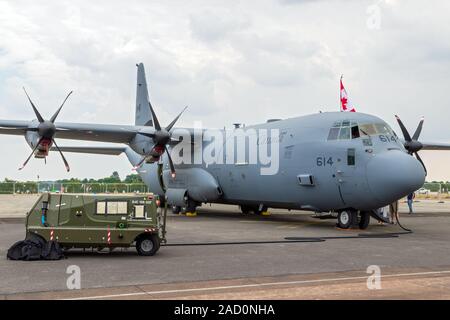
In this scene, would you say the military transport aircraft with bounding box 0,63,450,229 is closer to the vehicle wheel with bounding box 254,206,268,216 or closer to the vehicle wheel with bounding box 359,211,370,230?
the vehicle wheel with bounding box 359,211,370,230

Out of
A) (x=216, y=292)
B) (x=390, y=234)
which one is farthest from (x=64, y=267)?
(x=390, y=234)

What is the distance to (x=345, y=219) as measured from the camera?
19.8m

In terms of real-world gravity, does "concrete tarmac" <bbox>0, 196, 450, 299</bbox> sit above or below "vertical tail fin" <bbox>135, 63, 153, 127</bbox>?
below

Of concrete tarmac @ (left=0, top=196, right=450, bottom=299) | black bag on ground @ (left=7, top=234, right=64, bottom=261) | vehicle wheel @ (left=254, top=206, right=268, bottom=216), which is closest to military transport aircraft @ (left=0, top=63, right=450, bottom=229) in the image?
vehicle wheel @ (left=254, top=206, right=268, bottom=216)

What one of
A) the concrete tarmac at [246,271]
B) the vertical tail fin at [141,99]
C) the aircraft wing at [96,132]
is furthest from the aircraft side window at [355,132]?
the vertical tail fin at [141,99]

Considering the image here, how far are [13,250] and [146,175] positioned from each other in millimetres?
22185

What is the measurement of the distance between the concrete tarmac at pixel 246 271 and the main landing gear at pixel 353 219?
307cm

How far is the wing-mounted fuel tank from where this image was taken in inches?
1050

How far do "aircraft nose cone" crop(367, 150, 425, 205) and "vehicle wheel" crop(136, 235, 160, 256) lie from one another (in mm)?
9019

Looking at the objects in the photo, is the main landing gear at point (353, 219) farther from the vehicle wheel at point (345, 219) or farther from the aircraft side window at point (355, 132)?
the aircraft side window at point (355, 132)

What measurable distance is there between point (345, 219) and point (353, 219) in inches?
13.0

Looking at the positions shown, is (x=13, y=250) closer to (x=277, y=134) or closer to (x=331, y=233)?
(x=331, y=233)

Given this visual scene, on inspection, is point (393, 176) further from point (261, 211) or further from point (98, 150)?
point (98, 150)

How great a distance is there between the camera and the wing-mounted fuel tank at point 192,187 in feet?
87.5
